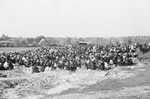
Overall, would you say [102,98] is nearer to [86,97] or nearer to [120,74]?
[86,97]

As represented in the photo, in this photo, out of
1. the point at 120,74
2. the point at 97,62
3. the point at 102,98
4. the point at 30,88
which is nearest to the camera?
the point at 102,98

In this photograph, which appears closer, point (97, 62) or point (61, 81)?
point (61, 81)

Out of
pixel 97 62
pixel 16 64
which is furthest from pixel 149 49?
pixel 16 64

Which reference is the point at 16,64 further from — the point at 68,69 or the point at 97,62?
the point at 97,62

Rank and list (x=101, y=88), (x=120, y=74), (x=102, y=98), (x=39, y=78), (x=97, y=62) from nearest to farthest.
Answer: (x=102, y=98) < (x=101, y=88) < (x=120, y=74) < (x=39, y=78) < (x=97, y=62)

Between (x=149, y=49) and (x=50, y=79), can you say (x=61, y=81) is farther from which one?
(x=149, y=49)

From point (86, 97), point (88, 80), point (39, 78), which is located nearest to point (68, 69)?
point (39, 78)

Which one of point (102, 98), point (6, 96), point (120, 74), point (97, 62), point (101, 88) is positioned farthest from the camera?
point (97, 62)

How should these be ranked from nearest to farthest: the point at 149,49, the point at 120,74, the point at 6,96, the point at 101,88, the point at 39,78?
the point at 101,88 < the point at 6,96 < the point at 120,74 < the point at 39,78 < the point at 149,49
